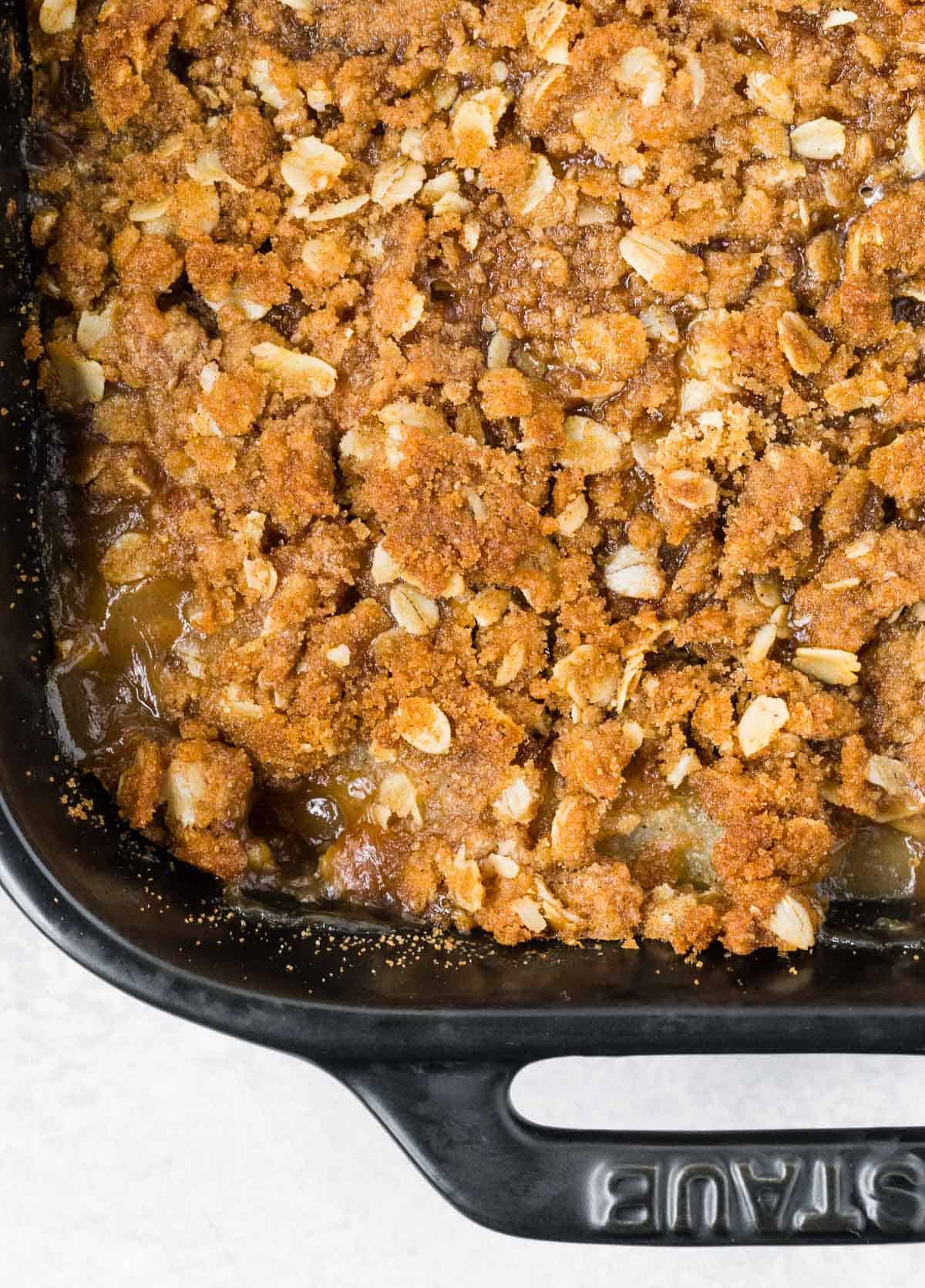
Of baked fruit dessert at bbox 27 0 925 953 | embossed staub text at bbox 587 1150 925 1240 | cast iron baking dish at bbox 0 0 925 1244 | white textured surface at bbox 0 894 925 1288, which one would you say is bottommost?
white textured surface at bbox 0 894 925 1288

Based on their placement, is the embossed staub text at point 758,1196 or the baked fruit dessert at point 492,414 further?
the baked fruit dessert at point 492,414

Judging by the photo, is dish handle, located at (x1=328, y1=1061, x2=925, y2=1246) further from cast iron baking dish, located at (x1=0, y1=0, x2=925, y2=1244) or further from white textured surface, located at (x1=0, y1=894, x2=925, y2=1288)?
white textured surface, located at (x1=0, y1=894, x2=925, y2=1288)

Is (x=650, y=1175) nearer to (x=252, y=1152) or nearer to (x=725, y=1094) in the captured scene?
(x=725, y=1094)

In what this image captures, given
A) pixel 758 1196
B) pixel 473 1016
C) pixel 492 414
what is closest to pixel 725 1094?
pixel 758 1196

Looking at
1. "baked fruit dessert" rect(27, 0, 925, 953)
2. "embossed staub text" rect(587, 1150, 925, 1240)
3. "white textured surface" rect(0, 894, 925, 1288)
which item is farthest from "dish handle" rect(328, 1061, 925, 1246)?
"white textured surface" rect(0, 894, 925, 1288)

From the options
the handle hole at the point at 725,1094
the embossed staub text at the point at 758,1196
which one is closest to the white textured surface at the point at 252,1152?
the handle hole at the point at 725,1094

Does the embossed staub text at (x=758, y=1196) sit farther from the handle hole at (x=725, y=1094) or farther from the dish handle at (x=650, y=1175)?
the handle hole at (x=725, y=1094)
